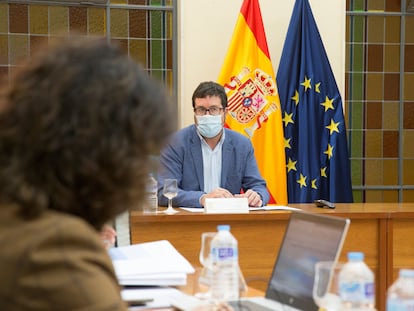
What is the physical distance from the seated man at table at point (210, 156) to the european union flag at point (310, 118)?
1.11 meters

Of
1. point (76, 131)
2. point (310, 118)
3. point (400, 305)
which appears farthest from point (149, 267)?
point (310, 118)

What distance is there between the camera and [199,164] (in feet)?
15.3

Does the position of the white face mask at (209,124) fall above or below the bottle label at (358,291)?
above

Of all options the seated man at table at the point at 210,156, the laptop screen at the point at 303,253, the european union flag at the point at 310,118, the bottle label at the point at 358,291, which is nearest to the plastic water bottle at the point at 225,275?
the laptop screen at the point at 303,253

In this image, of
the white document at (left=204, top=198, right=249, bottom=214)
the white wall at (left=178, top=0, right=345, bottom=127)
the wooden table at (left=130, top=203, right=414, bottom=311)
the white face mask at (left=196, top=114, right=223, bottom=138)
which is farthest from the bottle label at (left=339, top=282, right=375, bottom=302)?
the white wall at (left=178, top=0, right=345, bottom=127)

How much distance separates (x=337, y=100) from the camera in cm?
583

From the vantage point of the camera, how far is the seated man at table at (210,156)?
15.3 ft

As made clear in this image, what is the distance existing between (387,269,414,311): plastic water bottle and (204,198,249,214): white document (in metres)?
2.40

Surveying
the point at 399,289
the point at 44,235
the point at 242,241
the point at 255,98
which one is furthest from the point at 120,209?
the point at 255,98

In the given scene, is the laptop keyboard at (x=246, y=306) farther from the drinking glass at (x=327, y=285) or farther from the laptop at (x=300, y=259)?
the drinking glass at (x=327, y=285)

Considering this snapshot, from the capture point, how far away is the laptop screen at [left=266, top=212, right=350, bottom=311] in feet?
6.30

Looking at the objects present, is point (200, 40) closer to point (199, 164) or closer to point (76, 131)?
point (199, 164)

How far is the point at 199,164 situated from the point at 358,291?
9.78 ft

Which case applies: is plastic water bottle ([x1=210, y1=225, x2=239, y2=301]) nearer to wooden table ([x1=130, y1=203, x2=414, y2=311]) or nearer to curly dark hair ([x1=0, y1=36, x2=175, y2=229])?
curly dark hair ([x1=0, y1=36, x2=175, y2=229])
